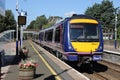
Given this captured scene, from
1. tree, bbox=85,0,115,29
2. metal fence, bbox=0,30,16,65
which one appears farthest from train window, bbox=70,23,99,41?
tree, bbox=85,0,115,29

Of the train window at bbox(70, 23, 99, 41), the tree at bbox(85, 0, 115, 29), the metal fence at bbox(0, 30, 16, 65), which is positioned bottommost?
the metal fence at bbox(0, 30, 16, 65)

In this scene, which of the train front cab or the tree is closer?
the train front cab

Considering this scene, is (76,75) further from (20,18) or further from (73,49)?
(20,18)

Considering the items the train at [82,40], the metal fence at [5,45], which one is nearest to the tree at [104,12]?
the metal fence at [5,45]

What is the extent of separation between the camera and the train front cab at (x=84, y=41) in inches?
890

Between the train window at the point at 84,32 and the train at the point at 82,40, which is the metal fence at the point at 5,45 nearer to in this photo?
the train at the point at 82,40

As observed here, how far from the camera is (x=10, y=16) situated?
130 m

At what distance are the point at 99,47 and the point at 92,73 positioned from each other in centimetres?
182

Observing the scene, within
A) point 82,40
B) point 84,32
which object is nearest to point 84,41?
point 82,40

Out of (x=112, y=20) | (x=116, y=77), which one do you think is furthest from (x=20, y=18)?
(x=112, y=20)

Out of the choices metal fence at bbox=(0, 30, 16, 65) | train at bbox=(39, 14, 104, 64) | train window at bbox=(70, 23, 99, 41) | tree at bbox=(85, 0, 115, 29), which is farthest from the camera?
tree at bbox=(85, 0, 115, 29)

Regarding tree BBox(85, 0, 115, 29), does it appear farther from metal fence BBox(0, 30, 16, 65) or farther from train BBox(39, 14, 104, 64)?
train BBox(39, 14, 104, 64)

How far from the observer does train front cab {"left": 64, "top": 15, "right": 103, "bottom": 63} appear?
22594 mm

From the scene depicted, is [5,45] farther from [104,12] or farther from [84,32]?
[104,12]
